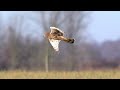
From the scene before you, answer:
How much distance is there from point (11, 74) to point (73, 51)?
690 mm

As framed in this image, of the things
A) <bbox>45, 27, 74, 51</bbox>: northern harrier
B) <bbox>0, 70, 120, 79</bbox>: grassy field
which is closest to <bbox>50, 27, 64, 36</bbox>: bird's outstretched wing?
<bbox>45, 27, 74, 51</bbox>: northern harrier

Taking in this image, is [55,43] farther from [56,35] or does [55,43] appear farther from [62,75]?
[62,75]

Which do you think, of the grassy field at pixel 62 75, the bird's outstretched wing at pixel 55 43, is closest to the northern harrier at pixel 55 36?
the bird's outstretched wing at pixel 55 43

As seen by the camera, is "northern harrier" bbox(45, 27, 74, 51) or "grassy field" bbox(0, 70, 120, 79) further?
"northern harrier" bbox(45, 27, 74, 51)

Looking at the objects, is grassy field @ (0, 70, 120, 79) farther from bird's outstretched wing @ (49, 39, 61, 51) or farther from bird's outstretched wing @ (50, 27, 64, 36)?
bird's outstretched wing @ (50, 27, 64, 36)

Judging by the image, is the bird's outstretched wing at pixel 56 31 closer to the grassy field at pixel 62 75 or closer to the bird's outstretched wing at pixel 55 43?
the bird's outstretched wing at pixel 55 43

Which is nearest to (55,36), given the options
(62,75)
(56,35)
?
(56,35)

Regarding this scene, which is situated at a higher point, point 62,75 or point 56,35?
point 56,35

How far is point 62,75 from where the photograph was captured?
5.08 meters

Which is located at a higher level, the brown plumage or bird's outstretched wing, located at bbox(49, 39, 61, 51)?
the brown plumage

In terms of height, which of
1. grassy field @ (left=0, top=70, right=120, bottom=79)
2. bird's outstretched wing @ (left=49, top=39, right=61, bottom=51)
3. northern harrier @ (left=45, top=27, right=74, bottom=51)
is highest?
northern harrier @ (left=45, top=27, right=74, bottom=51)

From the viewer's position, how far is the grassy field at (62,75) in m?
5.05

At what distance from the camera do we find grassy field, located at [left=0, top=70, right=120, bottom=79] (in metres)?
5.05

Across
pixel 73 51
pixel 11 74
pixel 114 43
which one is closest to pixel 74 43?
pixel 73 51
